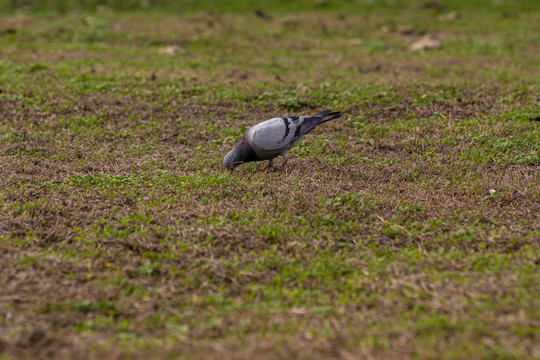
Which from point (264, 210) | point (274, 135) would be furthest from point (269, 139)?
point (264, 210)

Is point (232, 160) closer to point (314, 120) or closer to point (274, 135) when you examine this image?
point (274, 135)

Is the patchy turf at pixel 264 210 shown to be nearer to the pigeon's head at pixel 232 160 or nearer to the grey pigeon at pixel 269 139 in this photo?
the pigeon's head at pixel 232 160

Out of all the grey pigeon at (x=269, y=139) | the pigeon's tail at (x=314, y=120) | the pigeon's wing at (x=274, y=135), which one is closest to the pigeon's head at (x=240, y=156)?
the grey pigeon at (x=269, y=139)

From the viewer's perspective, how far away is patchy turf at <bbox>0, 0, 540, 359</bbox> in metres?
4.30

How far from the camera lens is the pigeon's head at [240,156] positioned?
7.23 meters

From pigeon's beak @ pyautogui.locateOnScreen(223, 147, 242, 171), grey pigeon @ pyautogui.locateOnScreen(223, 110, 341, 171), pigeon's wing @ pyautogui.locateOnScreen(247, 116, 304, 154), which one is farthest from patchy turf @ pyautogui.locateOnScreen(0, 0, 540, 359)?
pigeon's wing @ pyautogui.locateOnScreen(247, 116, 304, 154)

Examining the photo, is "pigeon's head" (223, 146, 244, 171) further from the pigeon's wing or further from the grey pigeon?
the pigeon's wing

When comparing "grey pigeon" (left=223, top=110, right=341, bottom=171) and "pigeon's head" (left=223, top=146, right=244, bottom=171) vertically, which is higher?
"grey pigeon" (left=223, top=110, right=341, bottom=171)

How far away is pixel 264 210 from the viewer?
20.5ft

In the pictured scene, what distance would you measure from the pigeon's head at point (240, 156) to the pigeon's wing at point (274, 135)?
11 cm

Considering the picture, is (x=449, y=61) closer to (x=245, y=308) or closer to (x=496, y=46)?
(x=496, y=46)

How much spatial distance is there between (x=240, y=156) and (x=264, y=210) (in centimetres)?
126

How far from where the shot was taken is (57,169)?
749 cm

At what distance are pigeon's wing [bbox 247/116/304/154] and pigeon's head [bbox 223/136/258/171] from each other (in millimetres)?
106
